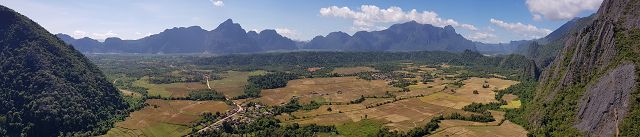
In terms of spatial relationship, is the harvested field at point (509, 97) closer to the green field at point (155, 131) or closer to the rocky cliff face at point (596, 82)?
the rocky cliff face at point (596, 82)

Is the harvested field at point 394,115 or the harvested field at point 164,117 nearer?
the harvested field at point 394,115

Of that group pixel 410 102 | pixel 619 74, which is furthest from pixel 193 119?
pixel 619 74

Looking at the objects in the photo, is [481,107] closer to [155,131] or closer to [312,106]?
[312,106]

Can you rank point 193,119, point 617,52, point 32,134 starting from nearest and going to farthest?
1. point 617,52
2. point 32,134
3. point 193,119

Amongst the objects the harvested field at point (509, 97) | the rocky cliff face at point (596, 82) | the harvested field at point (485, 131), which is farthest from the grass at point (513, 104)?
the harvested field at point (485, 131)

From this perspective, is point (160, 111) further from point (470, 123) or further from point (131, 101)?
point (470, 123)

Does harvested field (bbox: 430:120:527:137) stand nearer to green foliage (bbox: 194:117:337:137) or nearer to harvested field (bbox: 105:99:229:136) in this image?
green foliage (bbox: 194:117:337:137)

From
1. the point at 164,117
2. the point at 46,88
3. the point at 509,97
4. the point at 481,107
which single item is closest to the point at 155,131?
the point at 164,117
